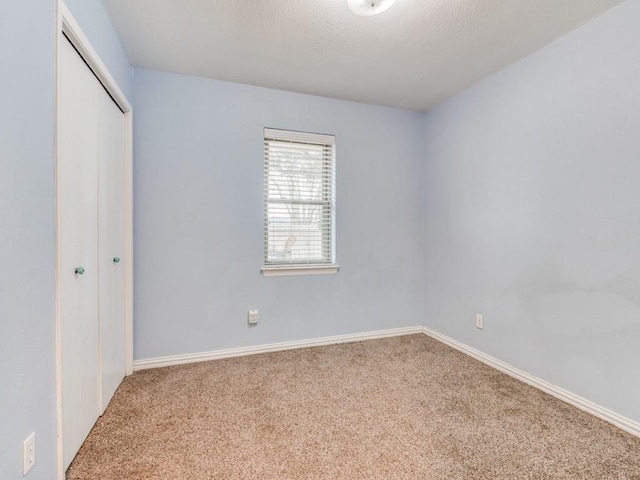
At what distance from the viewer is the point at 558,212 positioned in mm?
2129

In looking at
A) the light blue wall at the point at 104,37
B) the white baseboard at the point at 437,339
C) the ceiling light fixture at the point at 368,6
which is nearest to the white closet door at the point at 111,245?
the light blue wall at the point at 104,37

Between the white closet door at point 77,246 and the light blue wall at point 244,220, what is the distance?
30.9 inches

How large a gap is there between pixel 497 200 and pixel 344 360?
1907 mm

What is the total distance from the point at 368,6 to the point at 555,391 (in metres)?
2.74

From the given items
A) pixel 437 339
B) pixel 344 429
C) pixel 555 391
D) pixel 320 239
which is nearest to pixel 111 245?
pixel 320 239

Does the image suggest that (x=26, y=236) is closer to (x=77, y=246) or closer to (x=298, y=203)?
(x=77, y=246)

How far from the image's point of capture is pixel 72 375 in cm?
147

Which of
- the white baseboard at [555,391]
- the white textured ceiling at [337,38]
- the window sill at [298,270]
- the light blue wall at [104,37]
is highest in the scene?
the white textured ceiling at [337,38]

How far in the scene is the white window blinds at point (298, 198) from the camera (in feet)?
9.66

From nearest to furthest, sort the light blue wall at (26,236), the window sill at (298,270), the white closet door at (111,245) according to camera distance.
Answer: the light blue wall at (26,236) < the white closet door at (111,245) < the window sill at (298,270)

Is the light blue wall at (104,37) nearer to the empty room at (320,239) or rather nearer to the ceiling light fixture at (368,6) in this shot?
the empty room at (320,239)

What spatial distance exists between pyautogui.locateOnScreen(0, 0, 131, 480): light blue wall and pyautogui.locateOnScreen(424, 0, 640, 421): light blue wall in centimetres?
288

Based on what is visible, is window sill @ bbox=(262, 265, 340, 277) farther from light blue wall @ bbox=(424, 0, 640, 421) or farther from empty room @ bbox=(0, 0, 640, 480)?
light blue wall @ bbox=(424, 0, 640, 421)

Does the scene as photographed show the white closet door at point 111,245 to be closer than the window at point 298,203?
Yes
